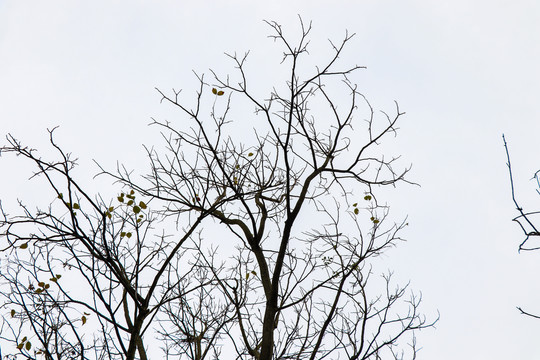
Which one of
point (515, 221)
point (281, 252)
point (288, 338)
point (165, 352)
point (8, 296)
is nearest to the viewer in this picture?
point (515, 221)

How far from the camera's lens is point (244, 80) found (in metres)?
4.51

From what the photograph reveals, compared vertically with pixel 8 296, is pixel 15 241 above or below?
below

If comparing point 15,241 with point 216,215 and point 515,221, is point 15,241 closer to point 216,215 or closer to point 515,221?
point 216,215

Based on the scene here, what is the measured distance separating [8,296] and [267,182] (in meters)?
2.82

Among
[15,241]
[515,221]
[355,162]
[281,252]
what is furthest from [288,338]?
[515,221]

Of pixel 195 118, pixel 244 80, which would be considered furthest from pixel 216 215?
pixel 244 80

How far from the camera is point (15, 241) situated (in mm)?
3846

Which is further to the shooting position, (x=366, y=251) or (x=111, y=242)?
(x=366, y=251)

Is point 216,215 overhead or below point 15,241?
overhead

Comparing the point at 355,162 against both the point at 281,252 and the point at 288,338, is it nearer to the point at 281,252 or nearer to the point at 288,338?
the point at 281,252

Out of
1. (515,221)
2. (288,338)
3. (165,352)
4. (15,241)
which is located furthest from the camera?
(165,352)

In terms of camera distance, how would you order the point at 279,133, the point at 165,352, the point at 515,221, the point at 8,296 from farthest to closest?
1. the point at 165,352
2. the point at 8,296
3. the point at 279,133
4. the point at 515,221

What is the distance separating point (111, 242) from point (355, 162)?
2303 millimetres

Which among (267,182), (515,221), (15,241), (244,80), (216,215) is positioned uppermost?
(244,80)
